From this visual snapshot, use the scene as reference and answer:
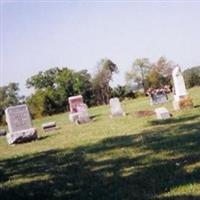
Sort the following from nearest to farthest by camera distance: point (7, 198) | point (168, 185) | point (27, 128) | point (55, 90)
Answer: point (168, 185)
point (7, 198)
point (27, 128)
point (55, 90)

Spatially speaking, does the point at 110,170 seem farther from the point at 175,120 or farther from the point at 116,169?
the point at 175,120

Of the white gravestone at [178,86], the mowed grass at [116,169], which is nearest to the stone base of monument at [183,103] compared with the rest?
the white gravestone at [178,86]

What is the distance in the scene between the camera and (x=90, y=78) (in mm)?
87875

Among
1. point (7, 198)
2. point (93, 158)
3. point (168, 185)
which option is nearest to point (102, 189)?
point (168, 185)

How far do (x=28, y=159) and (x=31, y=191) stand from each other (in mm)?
5679

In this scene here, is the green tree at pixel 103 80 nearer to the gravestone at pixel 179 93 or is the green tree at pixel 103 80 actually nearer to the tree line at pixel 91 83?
the tree line at pixel 91 83

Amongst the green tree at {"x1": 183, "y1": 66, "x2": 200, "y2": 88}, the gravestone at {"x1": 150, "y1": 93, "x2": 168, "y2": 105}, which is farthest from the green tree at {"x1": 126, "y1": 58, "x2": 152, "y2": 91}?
the gravestone at {"x1": 150, "y1": 93, "x2": 168, "y2": 105}

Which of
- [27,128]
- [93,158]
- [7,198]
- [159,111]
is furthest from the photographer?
[27,128]

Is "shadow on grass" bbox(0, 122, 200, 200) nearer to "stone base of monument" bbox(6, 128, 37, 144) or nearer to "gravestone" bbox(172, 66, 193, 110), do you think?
"stone base of monument" bbox(6, 128, 37, 144)

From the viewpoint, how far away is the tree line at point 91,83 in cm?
7394

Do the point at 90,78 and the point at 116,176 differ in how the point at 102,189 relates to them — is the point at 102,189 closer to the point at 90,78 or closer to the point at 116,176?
the point at 116,176

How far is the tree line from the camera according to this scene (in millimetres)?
73938

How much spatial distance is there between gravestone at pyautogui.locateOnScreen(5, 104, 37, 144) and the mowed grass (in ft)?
18.9

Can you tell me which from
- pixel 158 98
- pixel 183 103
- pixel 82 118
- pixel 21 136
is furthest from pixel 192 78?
pixel 21 136
